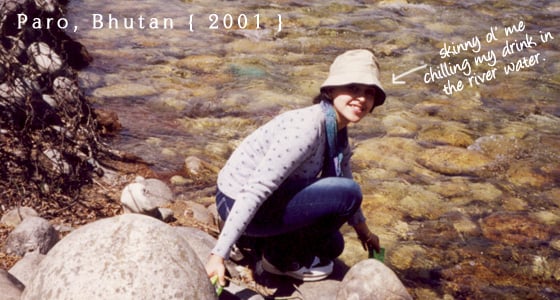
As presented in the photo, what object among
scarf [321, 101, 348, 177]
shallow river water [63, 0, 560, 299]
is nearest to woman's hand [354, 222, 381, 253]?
scarf [321, 101, 348, 177]

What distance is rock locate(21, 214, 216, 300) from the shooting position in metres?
2.47

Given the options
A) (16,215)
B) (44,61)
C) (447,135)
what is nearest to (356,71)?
(16,215)

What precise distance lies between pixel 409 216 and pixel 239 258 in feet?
6.08

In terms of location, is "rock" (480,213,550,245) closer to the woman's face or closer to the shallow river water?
the shallow river water

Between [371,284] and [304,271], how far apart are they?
495mm

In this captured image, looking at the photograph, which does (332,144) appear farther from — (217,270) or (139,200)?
(139,200)

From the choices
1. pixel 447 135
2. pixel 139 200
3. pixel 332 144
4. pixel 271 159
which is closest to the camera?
pixel 271 159

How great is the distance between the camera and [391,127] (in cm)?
698

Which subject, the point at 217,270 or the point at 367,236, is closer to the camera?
the point at 217,270

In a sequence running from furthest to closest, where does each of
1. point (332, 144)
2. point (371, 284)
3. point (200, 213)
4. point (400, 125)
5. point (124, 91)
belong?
point (124, 91) < point (400, 125) < point (200, 213) < point (371, 284) < point (332, 144)

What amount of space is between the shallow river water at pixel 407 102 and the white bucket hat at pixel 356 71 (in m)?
1.65

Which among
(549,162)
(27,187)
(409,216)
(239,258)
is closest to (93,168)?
(27,187)

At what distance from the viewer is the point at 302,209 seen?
3.56 meters

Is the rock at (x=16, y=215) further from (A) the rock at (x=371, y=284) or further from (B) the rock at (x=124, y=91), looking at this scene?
(B) the rock at (x=124, y=91)
